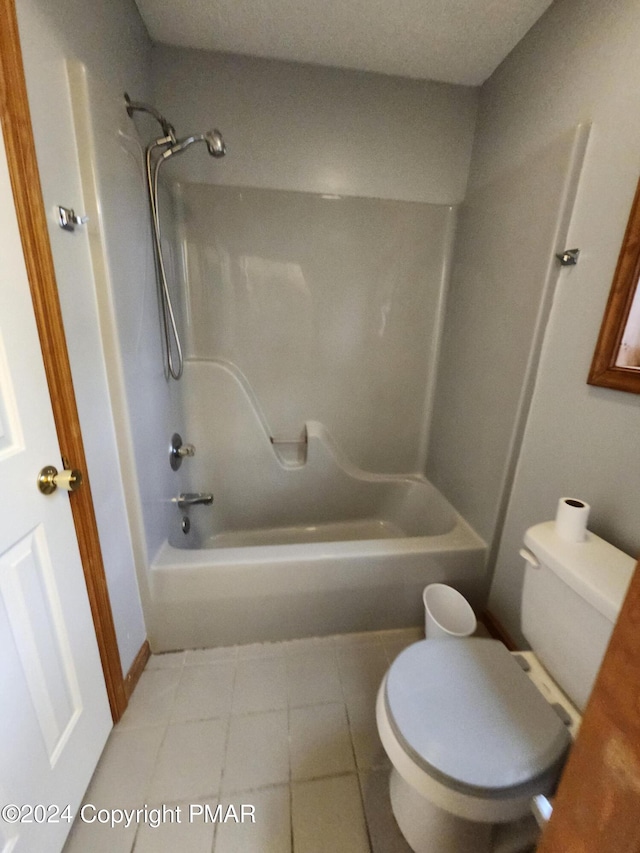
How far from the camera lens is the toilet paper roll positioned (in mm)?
909

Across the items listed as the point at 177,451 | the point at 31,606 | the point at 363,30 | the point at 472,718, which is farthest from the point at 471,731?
the point at 363,30

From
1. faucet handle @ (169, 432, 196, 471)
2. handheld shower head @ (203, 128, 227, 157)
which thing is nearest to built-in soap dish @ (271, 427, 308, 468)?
faucet handle @ (169, 432, 196, 471)

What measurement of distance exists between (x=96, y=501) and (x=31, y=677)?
1.38 feet

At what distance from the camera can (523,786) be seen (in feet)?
2.35

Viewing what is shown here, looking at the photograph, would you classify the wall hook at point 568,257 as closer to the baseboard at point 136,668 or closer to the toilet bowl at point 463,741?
the toilet bowl at point 463,741

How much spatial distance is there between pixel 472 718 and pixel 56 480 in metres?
1.10

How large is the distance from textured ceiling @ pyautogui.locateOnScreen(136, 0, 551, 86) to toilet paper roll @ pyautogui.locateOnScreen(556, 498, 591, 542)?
1.64 m

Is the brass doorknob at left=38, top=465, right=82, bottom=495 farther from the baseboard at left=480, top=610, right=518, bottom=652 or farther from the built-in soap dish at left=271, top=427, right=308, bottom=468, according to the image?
the baseboard at left=480, top=610, right=518, bottom=652

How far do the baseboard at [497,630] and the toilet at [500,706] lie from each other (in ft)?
1.43

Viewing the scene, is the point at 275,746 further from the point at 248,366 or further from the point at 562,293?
the point at 562,293

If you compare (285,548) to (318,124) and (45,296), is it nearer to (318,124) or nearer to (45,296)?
(45,296)

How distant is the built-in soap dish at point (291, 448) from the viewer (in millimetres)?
2035

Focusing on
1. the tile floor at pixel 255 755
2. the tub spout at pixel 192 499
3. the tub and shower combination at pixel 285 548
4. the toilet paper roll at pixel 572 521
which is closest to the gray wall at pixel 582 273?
the toilet paper roll at pixel 572 521

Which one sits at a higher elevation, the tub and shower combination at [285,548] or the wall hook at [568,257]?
the wall hook at [568,257]
